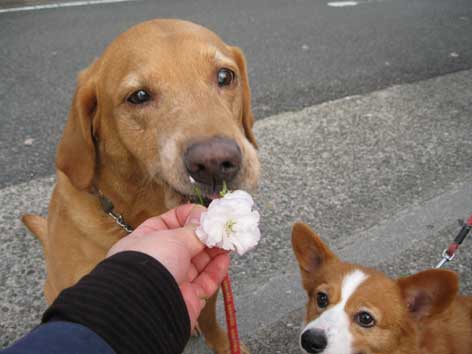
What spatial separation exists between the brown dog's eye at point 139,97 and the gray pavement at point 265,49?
222 cm

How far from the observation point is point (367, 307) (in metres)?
2.29

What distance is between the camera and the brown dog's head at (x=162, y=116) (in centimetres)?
179

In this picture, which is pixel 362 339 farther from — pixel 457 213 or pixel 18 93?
pixel 18 93

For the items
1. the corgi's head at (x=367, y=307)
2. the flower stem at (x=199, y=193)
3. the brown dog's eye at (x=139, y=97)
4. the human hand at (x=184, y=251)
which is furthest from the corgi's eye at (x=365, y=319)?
the brown dog's eye at (x=139, y=97)

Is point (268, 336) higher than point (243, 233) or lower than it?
Answer: lower

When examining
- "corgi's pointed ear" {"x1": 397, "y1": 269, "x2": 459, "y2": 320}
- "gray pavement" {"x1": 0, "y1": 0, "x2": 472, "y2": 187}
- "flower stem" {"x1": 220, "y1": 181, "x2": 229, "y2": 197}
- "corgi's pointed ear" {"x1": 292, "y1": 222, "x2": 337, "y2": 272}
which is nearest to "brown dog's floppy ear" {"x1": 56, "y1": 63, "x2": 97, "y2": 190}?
"flower stem" {"x1": 220, "y1": 181, "x2": 229, "y2": 197}

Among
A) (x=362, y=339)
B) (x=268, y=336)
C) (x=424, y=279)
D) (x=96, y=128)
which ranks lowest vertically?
(x=268, y=336)

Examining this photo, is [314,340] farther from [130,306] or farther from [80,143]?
[80,143]

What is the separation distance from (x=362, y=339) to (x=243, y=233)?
1140 millimetres

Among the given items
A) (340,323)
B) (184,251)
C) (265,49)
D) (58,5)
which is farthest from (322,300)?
(58,5)

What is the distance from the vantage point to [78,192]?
93.1 inches

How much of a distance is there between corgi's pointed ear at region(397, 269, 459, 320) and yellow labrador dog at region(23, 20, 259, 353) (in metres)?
1.02

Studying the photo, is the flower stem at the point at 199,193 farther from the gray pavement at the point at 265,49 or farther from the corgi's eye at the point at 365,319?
the gray pavement at the point at 265,49

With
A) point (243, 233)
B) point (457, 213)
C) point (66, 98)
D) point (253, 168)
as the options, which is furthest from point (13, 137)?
point (457, 213)
